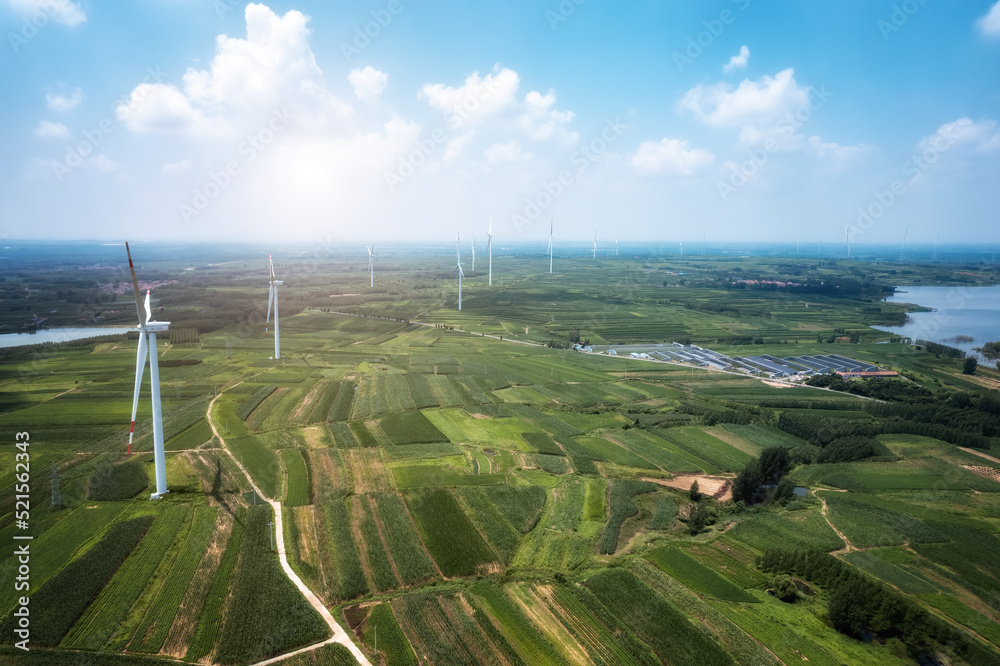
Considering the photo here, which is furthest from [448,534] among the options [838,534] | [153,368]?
[838,534]

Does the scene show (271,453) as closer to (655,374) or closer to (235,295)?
(655,374)

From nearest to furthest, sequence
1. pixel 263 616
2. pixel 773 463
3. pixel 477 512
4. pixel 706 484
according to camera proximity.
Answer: pixel 263 616 → pixel 477 512 → pixel 706 484 → pixel 773 463

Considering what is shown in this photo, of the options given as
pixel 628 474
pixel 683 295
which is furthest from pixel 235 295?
pixel 683 295

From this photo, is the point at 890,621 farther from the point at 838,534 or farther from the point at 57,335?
the point at 57,335

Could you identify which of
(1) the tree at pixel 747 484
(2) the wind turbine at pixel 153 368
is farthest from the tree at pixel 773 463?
(2) the wind turbine at pixel 153 368

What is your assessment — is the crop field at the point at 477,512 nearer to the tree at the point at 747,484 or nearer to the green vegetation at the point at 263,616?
the green vegetation at the point at 263,616

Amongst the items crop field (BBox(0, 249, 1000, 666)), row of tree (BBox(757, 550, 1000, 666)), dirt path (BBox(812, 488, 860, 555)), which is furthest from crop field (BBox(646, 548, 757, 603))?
dirt path (BBox(812, 488, 860, 555))
